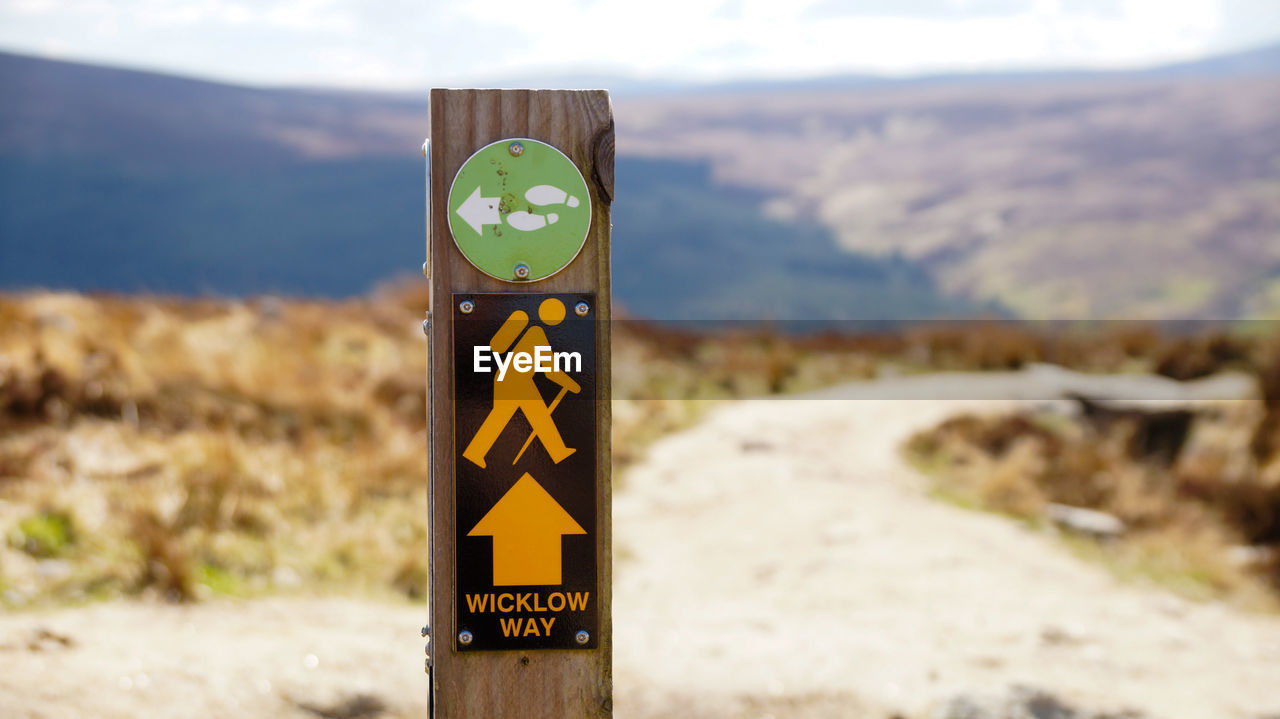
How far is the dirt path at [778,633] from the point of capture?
119 inches

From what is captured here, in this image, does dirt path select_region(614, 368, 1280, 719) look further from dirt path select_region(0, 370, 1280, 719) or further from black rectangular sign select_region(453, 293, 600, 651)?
black rectangular sign select_region(453, 293, 600, 651)

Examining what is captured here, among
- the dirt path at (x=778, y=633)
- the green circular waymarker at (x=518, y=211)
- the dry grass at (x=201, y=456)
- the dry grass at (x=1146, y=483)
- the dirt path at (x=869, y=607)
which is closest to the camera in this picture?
the green circular waymarker at (x=518, y=211)

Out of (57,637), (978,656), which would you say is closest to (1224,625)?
(978,656)

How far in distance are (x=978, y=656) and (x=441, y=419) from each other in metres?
3.11

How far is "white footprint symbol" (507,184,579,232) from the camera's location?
5.65 ft

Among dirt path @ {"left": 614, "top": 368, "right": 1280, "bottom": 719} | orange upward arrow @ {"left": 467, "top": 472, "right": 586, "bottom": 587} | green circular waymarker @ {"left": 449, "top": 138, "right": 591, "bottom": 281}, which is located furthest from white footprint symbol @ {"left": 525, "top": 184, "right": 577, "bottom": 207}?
dirt path @ {"left": 614, "top": 368, "right": 1280, "bottom": 719}

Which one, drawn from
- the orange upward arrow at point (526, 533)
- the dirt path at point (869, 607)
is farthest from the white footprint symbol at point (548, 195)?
the dirt path at point (869, 607)

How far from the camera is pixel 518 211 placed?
1.72 meters

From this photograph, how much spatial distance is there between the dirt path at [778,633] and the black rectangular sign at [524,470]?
4.81ft

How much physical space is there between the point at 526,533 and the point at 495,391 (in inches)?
10.0

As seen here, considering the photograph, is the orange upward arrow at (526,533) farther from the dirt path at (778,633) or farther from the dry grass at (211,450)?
the dry grass at (211,450)

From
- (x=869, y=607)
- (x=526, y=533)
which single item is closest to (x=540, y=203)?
(x=526, y=533)

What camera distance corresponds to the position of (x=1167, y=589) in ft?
18.4

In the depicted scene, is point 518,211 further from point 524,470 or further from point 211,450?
point 211,450
